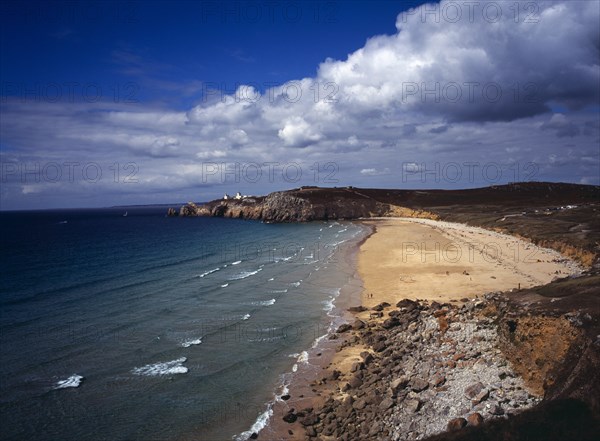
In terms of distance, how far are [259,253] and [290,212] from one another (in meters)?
64.5

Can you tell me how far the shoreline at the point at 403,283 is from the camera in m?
16.4

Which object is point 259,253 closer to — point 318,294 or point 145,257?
point 145,257

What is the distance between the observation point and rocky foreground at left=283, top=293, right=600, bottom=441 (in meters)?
9.65

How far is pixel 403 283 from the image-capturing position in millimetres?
35000

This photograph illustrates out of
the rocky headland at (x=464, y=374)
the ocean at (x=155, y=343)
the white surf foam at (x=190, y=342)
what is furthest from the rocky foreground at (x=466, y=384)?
the white surf foam at (x=190, y=342)

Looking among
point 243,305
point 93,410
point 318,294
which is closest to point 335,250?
point 318,294

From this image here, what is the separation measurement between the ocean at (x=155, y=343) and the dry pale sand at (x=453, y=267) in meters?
4.21

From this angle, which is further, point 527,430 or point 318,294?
point 318,294

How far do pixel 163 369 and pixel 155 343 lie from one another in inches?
161

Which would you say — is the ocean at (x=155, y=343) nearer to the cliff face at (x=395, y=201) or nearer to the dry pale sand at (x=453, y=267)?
the dry pale sand at (x=453, y=267)

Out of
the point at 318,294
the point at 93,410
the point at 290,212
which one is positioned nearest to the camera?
the point at 93,410

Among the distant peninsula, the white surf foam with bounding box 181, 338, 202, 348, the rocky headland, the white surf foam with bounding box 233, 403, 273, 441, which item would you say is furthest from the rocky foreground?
the distant peninsula

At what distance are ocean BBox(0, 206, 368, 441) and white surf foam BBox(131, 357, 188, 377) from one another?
6 cm

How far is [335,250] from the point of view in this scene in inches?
2311
